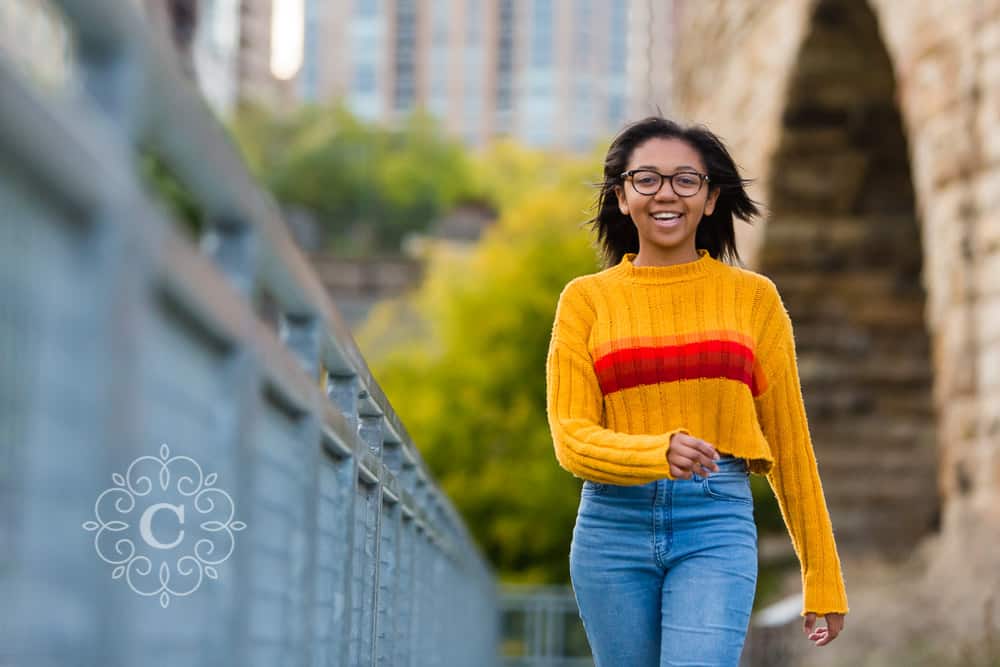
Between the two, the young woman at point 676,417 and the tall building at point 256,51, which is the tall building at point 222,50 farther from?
the young woman at point 676,417

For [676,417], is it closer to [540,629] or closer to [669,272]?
[669,272]

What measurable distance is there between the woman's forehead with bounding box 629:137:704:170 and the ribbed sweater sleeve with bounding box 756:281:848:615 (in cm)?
30

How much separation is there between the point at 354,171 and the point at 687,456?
75.5 m

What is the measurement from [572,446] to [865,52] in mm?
10922

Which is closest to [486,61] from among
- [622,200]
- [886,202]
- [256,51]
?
[256,51]

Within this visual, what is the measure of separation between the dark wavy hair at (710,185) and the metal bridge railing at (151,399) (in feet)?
2.02

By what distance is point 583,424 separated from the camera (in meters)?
3.34

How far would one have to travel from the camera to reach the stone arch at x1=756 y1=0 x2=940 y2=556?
47.1ft

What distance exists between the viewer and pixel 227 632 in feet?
6.99

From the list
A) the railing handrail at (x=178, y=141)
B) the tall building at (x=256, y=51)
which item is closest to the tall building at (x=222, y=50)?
the tall building at (x=256, y=51)

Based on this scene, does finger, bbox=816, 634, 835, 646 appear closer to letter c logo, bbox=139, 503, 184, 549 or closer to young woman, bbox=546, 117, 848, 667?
young woman, bbox=546, 117, 848, 667

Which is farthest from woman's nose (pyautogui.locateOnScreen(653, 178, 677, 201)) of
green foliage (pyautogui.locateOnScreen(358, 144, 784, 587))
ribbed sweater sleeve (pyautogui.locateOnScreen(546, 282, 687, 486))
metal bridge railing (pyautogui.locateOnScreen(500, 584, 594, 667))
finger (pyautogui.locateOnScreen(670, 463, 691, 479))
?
green foliage (pyautogui.locateOnScreen(358, 144, 784, 587))

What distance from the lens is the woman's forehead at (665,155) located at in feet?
11.5

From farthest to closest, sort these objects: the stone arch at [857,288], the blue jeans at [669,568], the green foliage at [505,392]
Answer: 1. the green foliage at [505,392]
2. the stone arch at [857,288]
3. the blue jeans at [669,568]
